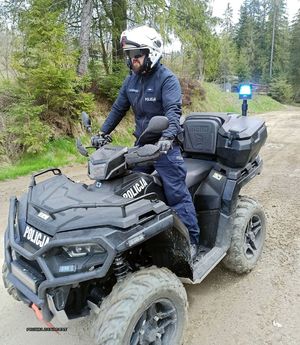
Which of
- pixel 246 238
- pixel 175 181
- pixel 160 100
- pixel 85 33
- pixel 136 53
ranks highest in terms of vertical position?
pixel 85 33

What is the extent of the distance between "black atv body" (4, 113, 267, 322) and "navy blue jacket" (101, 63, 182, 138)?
531 millimetres

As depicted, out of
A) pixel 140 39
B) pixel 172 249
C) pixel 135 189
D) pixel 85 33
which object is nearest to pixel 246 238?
pixel 172 249

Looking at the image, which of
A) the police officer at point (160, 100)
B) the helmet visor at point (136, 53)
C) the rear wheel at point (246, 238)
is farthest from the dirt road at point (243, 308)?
the helmet visor at point (136, 53)

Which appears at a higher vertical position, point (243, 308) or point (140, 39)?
point (140, 39)

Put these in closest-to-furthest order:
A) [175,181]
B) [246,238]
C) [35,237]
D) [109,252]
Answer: [109,252] → [35,237] → [175,181] → [246,238]

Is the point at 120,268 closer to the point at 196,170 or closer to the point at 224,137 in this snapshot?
the point at 196,170

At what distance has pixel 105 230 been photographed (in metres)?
2.12

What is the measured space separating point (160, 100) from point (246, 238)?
1.73 meters

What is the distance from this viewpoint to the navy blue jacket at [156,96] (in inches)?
116

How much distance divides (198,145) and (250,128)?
550mm

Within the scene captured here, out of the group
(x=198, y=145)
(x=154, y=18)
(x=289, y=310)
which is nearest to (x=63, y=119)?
(x=154, y=18)

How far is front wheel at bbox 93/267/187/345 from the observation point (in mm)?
2117

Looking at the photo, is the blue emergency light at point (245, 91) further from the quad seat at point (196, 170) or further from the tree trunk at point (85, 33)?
the tree trunk at point (85, 33)

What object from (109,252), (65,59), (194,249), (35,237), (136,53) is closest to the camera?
(109,252)
